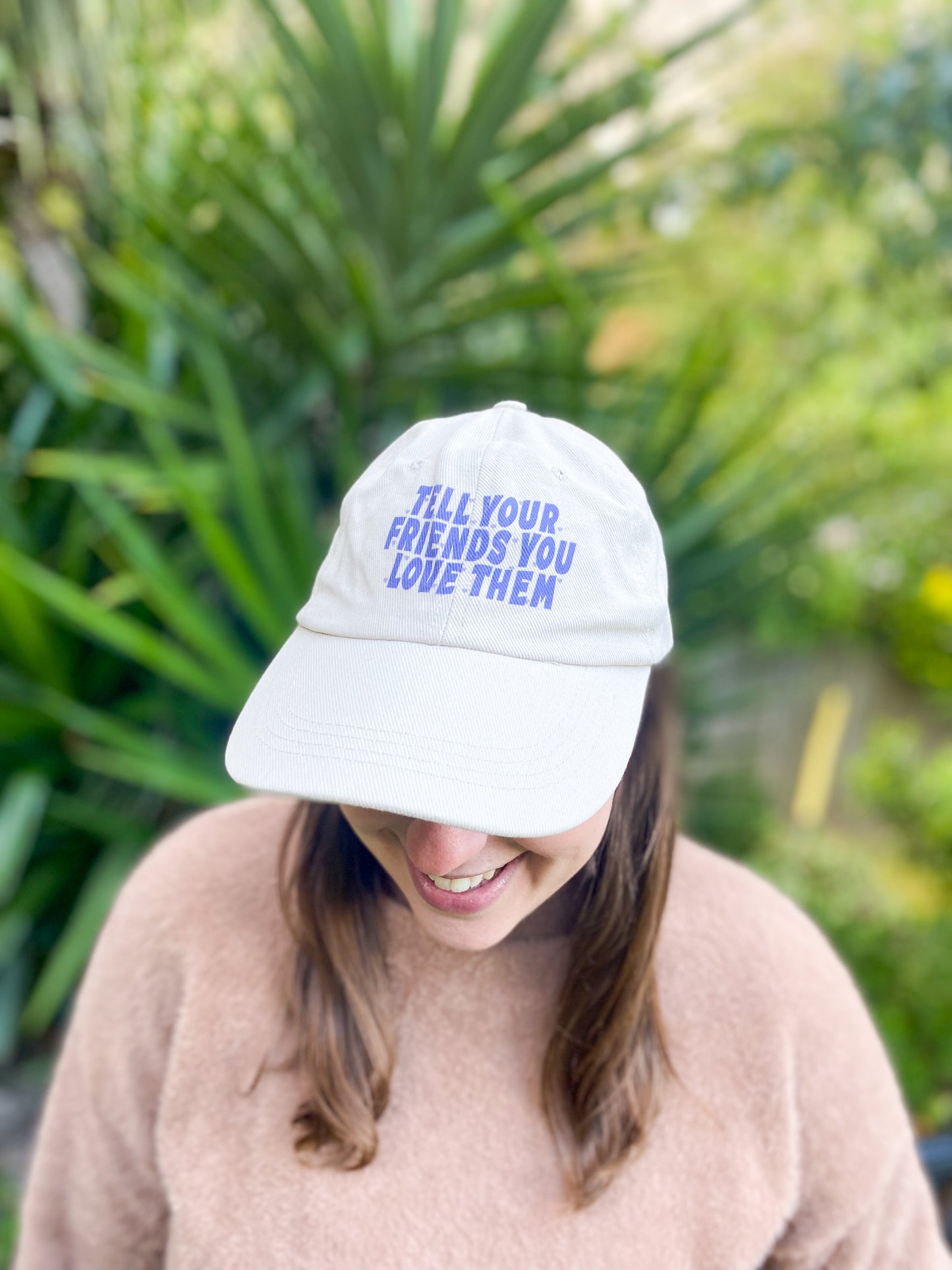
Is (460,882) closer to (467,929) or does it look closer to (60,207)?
(467,929)

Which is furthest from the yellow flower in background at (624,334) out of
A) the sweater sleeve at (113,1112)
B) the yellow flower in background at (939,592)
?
the sweater sleeve at (113,1112)

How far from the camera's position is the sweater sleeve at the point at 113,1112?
90cm

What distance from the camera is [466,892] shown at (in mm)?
723

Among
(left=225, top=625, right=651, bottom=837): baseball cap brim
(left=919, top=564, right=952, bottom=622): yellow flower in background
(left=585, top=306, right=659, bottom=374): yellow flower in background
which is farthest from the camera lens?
(left=585, top=306, right=659, bottom=374): yellow flower in background

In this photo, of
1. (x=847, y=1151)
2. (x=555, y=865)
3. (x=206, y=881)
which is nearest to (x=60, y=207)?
(x=206, y=881)

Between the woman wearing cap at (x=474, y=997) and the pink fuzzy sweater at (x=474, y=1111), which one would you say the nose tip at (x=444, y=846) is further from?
the pink fuzzy sweater at (x=474, y=1111)

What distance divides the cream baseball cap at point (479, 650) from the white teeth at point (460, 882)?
0.35 ft

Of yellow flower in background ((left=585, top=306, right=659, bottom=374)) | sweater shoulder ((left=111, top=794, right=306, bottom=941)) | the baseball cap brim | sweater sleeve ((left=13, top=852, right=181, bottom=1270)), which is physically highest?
yellow flower in background ((left=585, top=306, right=659, bottom=374))

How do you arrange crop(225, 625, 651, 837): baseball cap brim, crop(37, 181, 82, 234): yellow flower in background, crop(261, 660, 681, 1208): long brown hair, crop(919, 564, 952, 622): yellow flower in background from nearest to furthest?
crop(225, 625, 651, 837): baseball cap brim, crop(261, 660, 681, 1208): long brown hair, crop(37, 181, 82, 234): yellow flower in background, crop(919, 564, 952, 622): yellow flower in background

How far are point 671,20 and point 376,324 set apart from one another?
4.24 m

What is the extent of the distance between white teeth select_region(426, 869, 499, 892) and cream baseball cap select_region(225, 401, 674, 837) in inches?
4.2

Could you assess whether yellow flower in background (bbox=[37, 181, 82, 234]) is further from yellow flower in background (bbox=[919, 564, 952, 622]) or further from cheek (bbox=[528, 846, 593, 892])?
yellow flower in background (bbox=[919, 564, 952, 622])

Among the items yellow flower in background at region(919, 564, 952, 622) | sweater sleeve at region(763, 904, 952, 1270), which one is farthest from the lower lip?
yellow flower in background at region(919, 564, 952, 622)

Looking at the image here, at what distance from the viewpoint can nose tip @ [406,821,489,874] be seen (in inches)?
26.5
